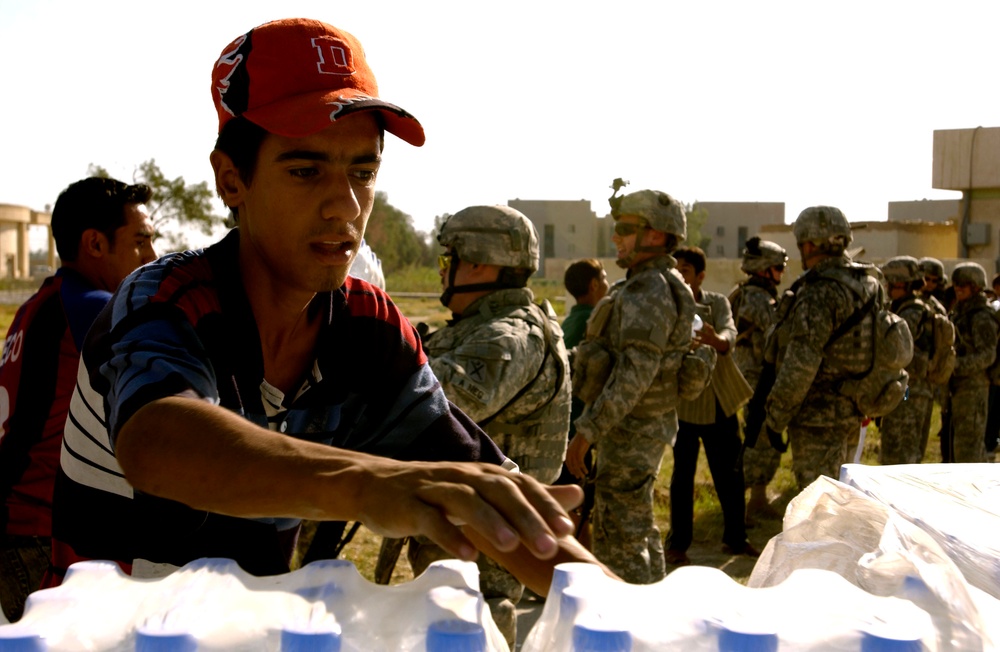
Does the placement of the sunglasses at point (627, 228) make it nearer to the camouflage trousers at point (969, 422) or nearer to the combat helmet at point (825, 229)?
the combat helmet at point (825, 229)

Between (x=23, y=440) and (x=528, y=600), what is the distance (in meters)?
3.28

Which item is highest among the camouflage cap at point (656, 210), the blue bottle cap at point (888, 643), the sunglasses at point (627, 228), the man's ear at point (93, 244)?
the camouflage cap at point (656, 210)

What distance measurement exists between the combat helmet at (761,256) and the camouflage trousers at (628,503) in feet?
9.26

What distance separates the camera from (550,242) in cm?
5550

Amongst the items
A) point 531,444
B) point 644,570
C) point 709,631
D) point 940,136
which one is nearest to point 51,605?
point 709,631

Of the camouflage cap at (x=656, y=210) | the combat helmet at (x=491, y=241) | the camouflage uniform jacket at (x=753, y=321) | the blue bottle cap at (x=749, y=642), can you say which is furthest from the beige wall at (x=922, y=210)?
the blue bottle cap at (x=749, y=642)

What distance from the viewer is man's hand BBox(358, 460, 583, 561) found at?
1.00m

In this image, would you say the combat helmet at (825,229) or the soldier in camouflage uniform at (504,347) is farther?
the combat helmet at (825,229)

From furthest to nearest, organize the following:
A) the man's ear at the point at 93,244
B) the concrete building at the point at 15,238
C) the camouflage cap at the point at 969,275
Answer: the concrete building at the point at 15,238 → the camouflage cap at the point at 969,275 → the man's ear at the point at 93,244

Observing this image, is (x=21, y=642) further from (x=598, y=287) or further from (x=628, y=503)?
(x=598, y=287)

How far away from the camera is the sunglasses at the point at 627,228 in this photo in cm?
523

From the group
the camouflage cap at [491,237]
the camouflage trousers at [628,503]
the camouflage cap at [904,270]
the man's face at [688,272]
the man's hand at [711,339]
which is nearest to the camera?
the camouflage cap at [491,237]

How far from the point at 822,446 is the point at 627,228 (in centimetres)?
216

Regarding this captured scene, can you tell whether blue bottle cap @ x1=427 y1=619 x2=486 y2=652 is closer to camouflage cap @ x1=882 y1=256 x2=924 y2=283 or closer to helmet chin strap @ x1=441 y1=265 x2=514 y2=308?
helmet chin strap @ x1=441 y1=265 x2=514 y2=308
